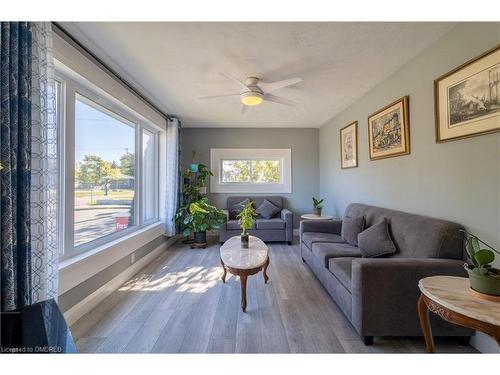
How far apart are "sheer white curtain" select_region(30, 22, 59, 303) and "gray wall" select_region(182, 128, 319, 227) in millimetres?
3719

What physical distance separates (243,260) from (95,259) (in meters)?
1.52

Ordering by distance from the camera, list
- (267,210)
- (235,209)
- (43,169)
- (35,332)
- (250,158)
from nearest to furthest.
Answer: (35,332) → (43,169) → (267,210) → (235,209) → (250,158)

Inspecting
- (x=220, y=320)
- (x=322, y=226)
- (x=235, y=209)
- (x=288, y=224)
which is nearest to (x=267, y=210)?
(x=288, y=224)

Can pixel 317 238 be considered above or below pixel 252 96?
below

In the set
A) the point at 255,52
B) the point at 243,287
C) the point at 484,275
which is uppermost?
the point at 255,52

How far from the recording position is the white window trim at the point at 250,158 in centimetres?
525

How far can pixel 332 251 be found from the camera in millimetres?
2479

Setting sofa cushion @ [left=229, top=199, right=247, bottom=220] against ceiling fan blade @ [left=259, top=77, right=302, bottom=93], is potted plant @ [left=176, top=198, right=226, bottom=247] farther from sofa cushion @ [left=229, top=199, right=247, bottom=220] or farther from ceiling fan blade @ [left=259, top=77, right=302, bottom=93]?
ceiling fan blade @ [left=259, top=77, right=302, bottom=93]

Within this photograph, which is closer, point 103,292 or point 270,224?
point 103,292

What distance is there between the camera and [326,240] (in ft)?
9.73

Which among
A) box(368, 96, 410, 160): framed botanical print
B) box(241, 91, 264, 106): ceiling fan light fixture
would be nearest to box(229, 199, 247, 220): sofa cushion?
box(241, 91, 264, 106): ceiling fan light fixture

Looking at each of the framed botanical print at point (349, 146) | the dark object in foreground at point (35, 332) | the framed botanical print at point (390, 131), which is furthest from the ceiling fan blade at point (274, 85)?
the dark object in foreground at point (35, 332)

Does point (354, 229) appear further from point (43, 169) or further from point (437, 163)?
point (43, 169)

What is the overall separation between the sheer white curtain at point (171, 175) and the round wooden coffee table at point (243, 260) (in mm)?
1787
